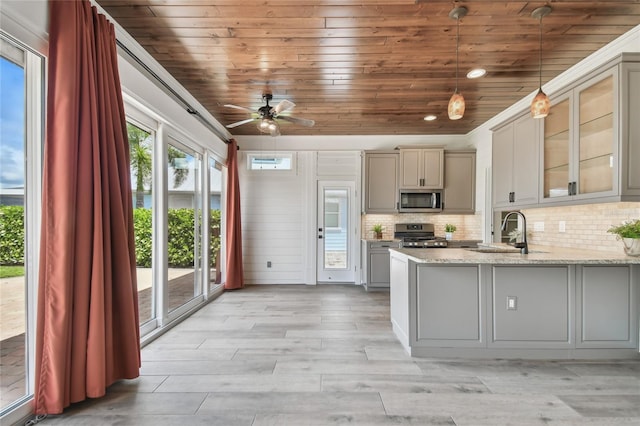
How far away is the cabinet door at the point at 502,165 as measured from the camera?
3.56 m

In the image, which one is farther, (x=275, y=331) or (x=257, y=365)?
(x=275, y=331)

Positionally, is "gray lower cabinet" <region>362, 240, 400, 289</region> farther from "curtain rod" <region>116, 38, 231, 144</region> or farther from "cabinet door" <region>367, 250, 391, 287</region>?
"curtain rod" <region>116, 38, 231, 144</region>

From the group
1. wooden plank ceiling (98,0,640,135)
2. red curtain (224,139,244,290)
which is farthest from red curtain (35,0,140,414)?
red curtain (224,139,244,290)

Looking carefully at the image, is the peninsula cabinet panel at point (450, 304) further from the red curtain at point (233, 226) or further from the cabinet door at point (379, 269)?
the red curtain at point (233, 226)

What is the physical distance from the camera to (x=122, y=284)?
2.02 meters

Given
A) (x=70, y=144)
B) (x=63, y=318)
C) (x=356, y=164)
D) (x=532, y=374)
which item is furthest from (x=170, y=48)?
(x=532, y=374)

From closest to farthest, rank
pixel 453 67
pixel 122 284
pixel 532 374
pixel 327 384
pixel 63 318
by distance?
pixel 63 318
pixel 122 284
pixel 327 384
pixel 532 374
pixel 453 67

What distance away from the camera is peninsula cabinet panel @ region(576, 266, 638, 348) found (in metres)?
2.54

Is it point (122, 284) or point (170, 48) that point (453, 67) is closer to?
point (170, 48)

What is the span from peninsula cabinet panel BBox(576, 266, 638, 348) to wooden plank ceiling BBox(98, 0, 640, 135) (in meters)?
2.06

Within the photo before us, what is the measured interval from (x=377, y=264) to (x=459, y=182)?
2.06 meters

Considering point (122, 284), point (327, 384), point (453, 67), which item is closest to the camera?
point (122, 284)

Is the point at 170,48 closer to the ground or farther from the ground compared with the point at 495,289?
farther from the ground

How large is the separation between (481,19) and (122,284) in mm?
3354
